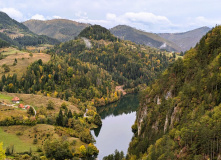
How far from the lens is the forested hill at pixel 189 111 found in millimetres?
50875

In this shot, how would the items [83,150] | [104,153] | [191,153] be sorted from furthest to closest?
[104,153] < [83,150] < [191,153]

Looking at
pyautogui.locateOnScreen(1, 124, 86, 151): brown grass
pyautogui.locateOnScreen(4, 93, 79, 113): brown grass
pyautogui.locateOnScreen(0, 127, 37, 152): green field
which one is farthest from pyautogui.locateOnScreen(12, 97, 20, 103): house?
pyautogui.locateOnScreen(0, 127, 37, 152): green field

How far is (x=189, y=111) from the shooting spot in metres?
67.2

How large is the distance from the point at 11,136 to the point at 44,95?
69.1m

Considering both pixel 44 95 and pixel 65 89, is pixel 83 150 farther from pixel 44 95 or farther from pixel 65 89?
pixel 65 89

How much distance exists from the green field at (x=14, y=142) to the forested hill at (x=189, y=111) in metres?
45.4

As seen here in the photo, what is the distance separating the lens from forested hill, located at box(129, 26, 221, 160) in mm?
50875

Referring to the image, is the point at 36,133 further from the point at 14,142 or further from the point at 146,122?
the point at 146,122

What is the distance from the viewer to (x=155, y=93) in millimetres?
103812

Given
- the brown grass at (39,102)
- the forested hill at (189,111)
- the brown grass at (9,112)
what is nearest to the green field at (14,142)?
the brown grass at (9,112)

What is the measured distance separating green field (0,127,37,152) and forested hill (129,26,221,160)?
149 ft

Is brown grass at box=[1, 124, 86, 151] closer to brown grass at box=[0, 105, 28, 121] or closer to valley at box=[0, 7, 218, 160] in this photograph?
valley at box=[0, 7, 218, 160]

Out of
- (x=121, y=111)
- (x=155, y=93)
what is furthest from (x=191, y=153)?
(x=121, y=111)

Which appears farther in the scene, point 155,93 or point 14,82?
point 14,82
